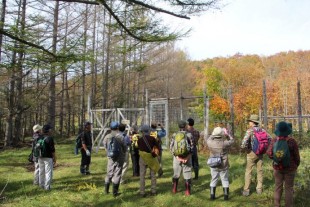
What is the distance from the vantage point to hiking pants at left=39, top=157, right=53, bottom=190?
7379 mm

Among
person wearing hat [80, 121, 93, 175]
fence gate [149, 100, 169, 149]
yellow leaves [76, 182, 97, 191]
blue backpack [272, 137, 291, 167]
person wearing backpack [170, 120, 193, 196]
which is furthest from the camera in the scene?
fence gate [149, 100, 169, 149]

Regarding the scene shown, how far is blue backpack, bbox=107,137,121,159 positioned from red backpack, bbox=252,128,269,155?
3012 millimetres

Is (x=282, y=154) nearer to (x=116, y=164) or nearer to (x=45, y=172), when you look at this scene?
(x=116, y=164)

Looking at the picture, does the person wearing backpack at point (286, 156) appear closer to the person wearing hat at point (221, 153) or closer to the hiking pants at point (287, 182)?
the hiking pants at point (287, 182)

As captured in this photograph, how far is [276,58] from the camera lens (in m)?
61.9

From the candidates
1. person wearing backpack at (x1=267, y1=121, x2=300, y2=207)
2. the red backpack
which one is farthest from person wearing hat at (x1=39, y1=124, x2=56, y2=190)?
person wearing backpack at (x1=267, y1=121, x2=300, y2=207)

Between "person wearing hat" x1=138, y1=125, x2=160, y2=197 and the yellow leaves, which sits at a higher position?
"person wearing hat" x1=138, y1=125, x2=160, y2=197

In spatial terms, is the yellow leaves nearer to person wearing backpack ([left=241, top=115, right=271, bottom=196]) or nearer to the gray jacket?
the gray jacket

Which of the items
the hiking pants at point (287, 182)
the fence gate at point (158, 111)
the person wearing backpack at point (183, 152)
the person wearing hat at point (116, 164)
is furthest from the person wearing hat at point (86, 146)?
the fence gate at point (158, 111)

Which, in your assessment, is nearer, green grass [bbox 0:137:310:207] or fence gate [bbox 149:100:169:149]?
green grass [bbox 0:137:310:207]

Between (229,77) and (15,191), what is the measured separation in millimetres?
33329

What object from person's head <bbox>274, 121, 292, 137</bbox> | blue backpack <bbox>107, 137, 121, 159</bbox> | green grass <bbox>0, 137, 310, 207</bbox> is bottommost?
green grass <bbox>0, 137, 310, 207</bbox>

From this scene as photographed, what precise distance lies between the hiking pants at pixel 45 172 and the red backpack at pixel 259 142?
482cm

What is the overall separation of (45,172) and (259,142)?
16.8 ft
